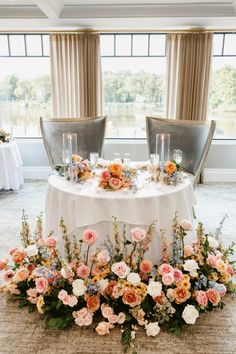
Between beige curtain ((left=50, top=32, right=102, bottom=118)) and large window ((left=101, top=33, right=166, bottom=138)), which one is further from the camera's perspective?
large window ((left=101, top=33, right=166, bottom=138))

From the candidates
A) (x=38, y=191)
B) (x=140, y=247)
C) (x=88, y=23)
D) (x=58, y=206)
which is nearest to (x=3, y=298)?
(x=58, y=206)

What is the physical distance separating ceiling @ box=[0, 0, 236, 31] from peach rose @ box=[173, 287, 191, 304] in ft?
12.5

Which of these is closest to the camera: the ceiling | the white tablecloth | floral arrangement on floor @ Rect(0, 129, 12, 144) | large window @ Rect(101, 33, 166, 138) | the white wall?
the ceiling

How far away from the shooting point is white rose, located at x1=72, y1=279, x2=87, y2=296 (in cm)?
221

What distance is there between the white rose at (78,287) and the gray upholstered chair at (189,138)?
192 centimetres

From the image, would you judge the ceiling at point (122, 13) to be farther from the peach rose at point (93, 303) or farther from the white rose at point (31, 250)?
the peach rose at point (93, 303)

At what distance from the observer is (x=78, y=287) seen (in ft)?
7.28

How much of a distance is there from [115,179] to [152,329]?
1.10m

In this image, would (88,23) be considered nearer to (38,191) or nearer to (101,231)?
(38,191)

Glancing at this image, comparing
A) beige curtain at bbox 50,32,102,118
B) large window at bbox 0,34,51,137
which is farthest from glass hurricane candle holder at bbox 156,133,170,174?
large window at bbox 0,34,51,137

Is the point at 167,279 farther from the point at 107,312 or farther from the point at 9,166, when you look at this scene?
the point at 9,166

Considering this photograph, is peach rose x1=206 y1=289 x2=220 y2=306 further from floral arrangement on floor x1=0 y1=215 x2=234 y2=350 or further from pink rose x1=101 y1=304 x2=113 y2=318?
pink rose x1=101 y1=304 x2=113 y2=318

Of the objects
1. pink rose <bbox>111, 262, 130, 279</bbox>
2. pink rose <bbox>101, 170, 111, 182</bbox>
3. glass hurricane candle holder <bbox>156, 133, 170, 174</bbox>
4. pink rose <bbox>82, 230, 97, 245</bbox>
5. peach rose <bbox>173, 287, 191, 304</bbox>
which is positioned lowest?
peach rose <bbox>173, 287, 191, 304</bbox>

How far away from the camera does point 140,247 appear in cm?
238
